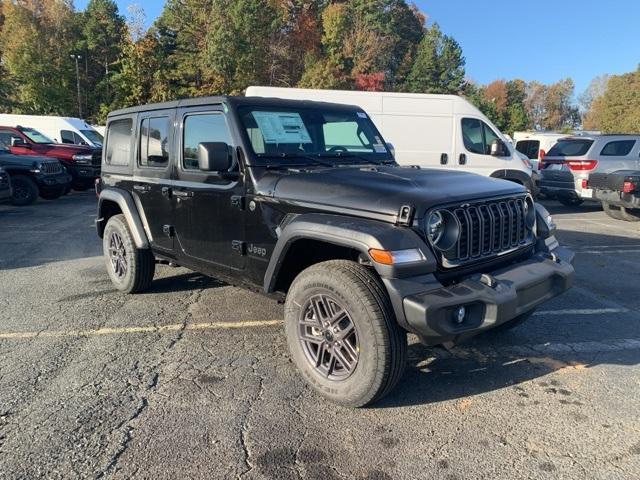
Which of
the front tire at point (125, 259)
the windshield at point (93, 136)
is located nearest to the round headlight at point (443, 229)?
the front tire at point (125, 259)

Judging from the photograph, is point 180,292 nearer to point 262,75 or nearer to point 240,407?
point 240,407

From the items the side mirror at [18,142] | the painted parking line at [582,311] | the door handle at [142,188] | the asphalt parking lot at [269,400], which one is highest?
the side mirror at [18,142]

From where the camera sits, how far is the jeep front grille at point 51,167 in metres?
13.3

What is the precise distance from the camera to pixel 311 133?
438 centimetres

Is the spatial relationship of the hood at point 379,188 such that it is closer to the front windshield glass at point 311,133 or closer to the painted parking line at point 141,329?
the front windshield glass at point 311,133

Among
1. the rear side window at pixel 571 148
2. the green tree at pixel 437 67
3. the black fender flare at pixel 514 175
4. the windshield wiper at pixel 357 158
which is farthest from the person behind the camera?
the green tree at pixel 437 67

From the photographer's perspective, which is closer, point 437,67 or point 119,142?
point 119,142

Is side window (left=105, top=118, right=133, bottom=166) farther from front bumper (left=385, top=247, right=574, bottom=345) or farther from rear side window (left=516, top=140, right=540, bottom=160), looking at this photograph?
rear side window (left=516, top=140, right=540, bottom=160)

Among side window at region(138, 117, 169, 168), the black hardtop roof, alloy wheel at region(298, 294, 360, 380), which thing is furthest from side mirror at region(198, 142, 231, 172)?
alloy wheel at region(298, 294, 360, 380)

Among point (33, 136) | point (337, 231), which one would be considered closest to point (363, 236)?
point (337, 231)

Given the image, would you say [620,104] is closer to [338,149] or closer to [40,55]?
[40,55]

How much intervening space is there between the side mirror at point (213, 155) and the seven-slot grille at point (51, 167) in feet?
37.9

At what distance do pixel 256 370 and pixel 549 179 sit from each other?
1188cm

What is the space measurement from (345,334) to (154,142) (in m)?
2.89
